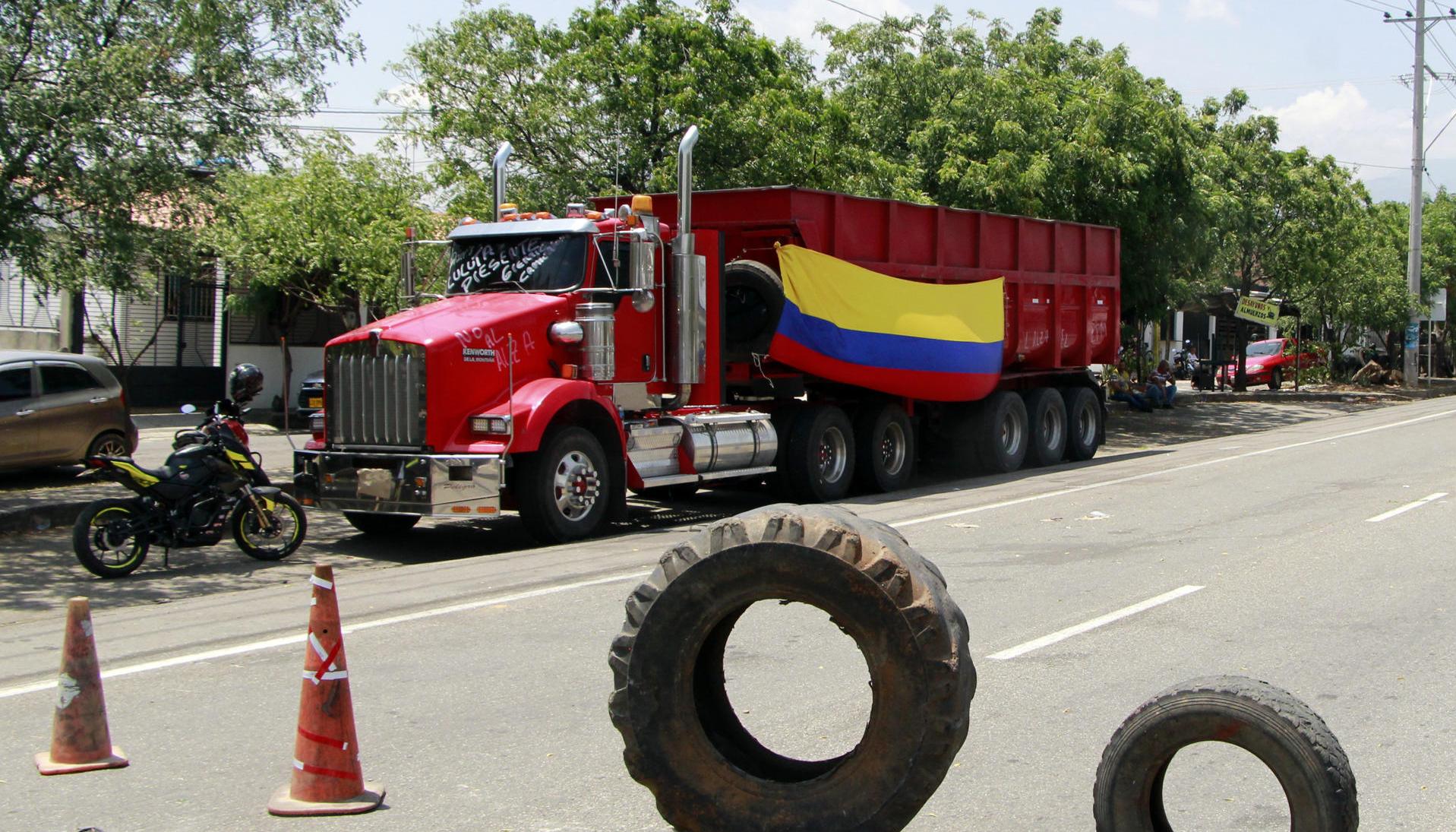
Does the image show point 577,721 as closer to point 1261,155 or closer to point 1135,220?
point 1135,220

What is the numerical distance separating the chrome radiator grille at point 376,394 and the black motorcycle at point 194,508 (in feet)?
2.70

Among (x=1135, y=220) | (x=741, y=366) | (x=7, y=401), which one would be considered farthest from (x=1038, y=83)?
(x=7, y=401)

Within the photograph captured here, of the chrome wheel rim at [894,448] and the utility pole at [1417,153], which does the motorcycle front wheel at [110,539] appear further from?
the utility pole at [1417,153]

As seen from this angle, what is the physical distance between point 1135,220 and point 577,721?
22.4 meters

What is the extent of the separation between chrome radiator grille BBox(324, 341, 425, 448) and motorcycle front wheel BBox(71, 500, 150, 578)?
79.2 inches

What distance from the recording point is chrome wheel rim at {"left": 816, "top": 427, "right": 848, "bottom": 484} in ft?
54.4

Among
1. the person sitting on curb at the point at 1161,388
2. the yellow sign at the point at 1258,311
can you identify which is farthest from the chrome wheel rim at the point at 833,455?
the yellow sign at the point at 1258,311

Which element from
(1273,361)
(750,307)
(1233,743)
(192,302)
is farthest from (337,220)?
(1273,361)

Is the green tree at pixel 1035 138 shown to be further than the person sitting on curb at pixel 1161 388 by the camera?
No

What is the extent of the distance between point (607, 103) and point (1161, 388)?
1887cm

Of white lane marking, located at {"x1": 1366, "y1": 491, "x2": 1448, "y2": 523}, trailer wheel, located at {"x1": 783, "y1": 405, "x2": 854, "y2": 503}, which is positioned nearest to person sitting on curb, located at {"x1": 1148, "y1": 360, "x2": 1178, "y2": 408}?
white lane marking, located at {"x1": 1366, "y1": 491, "x2": 1448, "y2": 523}

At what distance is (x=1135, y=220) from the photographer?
26625mm

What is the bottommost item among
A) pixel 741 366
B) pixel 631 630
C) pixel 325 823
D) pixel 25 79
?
pixel 325 823

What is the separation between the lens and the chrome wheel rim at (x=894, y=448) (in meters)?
17.8
